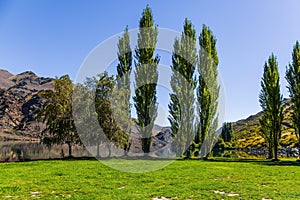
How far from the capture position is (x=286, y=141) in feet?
287

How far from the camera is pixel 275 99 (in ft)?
118

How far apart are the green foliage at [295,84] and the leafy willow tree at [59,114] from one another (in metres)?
25.7

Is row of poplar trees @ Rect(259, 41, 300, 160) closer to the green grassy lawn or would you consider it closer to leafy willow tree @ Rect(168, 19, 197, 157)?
leafy willow tree @ Rect(168, 19, 197, 157)

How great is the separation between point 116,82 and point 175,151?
10642 mm

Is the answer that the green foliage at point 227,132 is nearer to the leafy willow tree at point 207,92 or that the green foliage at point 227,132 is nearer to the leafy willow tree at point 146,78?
the leafy willow tree at point 207,92

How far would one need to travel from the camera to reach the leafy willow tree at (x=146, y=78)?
1264 inches

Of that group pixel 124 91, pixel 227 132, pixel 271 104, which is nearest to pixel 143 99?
pixel 124 91

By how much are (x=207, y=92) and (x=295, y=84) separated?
36.0 ft

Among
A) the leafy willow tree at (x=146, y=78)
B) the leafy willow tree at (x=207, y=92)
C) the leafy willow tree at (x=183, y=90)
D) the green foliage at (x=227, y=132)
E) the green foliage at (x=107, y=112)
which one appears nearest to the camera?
the green foliage at (x=107, y=112)

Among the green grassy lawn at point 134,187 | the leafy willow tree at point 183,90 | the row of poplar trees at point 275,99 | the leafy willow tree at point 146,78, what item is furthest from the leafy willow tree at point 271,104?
the green grassy lawn at point 134,187

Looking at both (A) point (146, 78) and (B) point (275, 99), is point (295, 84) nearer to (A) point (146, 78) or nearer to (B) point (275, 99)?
(B) point (275, 99)

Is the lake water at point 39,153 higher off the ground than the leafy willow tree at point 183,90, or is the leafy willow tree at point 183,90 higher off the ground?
the leafy willow tree at point 183,90

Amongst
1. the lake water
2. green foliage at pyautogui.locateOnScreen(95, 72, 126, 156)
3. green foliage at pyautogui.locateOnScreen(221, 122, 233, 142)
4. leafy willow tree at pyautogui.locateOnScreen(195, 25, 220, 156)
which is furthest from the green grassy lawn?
green foliage at pyautogui.locateOnScreen(221, 122, 233, 142)

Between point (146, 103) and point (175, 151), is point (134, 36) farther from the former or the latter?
point (175, 151)
